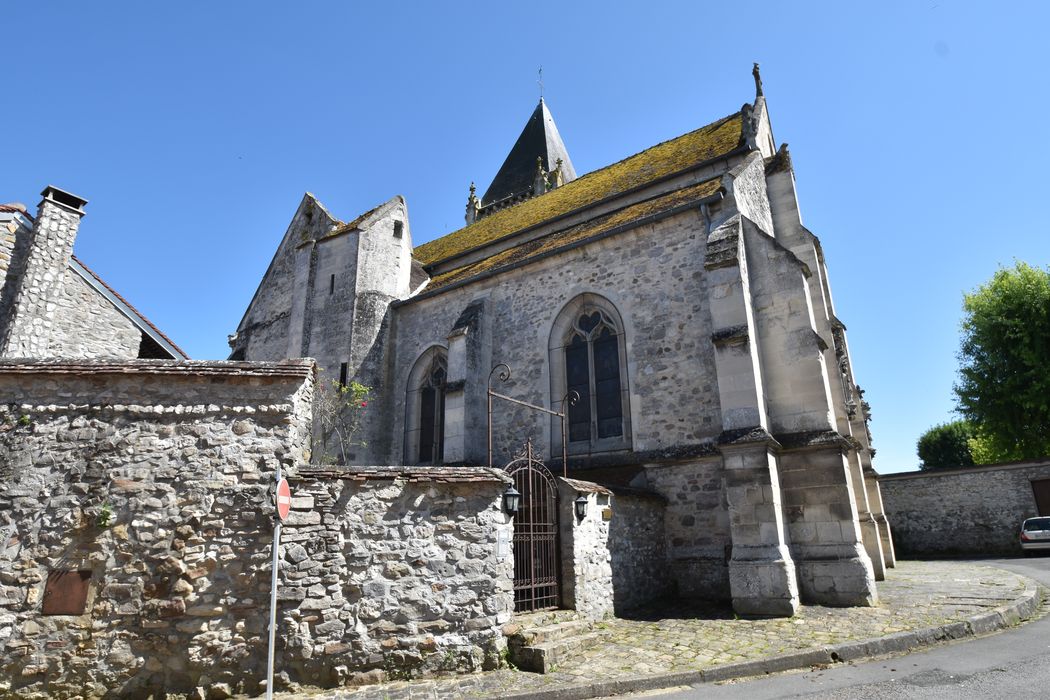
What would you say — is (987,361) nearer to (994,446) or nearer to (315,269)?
(994,446)

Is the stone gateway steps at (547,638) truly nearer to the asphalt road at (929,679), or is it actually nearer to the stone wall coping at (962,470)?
the asphalt road at (929,679)

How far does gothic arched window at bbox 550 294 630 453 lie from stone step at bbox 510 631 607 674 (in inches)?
195

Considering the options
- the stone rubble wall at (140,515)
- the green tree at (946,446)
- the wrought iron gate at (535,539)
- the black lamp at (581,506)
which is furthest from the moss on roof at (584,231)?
the green tree at (946,446)

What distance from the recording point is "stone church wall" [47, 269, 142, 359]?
10.6m

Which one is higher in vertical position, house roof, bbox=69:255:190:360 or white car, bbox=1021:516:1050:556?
house roof, bbox=69:255:190:360

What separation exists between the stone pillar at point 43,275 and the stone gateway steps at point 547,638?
376 inches

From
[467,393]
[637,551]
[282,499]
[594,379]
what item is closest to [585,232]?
[594,379]

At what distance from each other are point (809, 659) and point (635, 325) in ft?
21.6

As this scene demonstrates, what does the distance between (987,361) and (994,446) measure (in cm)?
332

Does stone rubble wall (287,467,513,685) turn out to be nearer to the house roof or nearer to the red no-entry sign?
the red no-entry sign

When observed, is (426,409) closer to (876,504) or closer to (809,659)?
(809,659)

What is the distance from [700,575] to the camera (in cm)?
970

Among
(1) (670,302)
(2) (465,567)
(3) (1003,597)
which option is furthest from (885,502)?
(2) (465,567)

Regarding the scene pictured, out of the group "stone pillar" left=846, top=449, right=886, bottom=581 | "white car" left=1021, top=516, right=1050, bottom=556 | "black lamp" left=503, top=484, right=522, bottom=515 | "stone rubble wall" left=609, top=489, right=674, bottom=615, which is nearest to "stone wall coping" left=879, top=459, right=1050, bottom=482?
"white car" left=1021, top=516, right=1050, bottom=556
